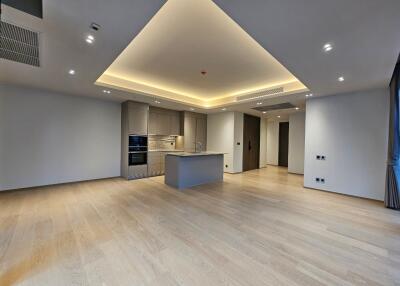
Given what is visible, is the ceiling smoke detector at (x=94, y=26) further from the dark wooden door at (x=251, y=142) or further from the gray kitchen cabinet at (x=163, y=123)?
the dark wooden door at (x=251, y=142)

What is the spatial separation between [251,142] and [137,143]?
18.0 feet

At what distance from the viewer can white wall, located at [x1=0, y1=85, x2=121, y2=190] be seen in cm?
453

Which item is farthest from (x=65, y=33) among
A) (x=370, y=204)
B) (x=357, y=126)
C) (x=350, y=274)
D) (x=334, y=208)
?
(x=370, y=204)

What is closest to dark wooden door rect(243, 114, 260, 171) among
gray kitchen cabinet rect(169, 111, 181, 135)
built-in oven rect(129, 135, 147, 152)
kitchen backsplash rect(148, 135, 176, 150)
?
gray kitchen cabinet rect(169, 111, 181, 135)

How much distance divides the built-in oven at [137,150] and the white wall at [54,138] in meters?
0.62

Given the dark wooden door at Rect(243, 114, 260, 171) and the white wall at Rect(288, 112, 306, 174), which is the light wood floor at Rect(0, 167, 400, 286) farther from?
the dark wooden door at Rect(243, 114, 260, 171)

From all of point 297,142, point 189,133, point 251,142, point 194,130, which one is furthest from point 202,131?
point 297,142

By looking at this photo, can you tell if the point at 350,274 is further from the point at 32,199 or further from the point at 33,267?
the point at 32,199

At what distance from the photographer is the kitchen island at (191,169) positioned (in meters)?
5.25

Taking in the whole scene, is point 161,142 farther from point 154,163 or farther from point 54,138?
point 54,138

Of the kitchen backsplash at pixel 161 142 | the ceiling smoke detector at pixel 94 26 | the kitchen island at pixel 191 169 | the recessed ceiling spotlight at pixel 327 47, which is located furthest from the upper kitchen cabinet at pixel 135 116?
the recessed ceiling spotlight at pixel 327 47

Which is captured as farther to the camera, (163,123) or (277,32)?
(163,123)

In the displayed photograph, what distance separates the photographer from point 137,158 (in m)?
6.42

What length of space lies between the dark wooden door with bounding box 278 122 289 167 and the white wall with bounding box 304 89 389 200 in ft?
16.6
